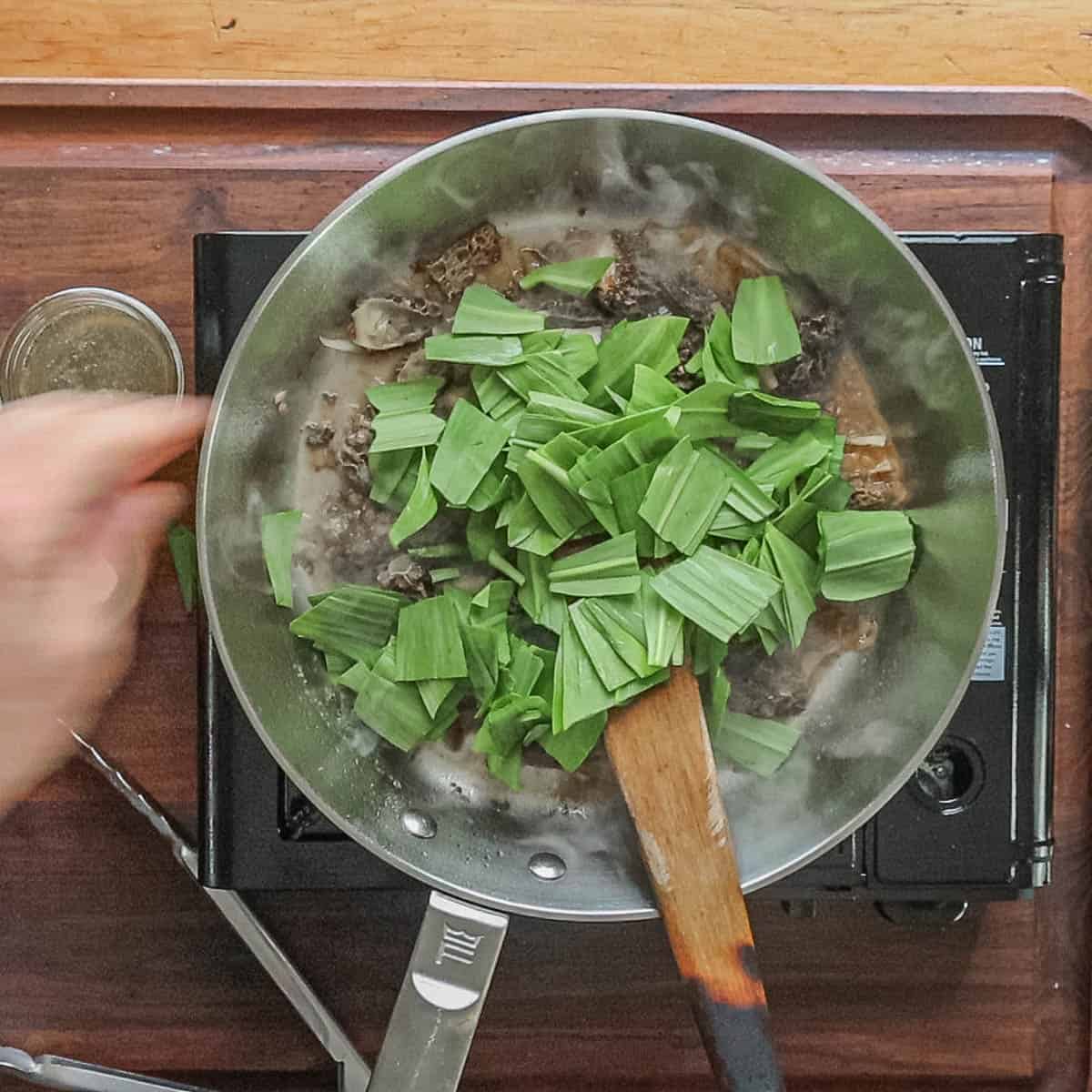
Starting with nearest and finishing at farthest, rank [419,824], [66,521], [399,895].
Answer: [66,521] < [419,824] < [399,895]

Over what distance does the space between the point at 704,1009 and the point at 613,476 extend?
0.28 m

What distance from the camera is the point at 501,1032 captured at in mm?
837

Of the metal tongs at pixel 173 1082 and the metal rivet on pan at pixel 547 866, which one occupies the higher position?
the metal rivet on pan at pixel 547 866

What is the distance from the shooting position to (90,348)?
0.81m

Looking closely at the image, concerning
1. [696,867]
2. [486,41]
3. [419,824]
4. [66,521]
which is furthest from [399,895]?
[486,41]

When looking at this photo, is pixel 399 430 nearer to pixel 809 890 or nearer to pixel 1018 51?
pixel 809 890

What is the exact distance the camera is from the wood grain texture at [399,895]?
2.69 ft

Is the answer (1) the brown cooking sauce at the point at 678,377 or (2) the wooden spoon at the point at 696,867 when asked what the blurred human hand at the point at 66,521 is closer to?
(1) the brown cooking sauce at the point at 678,377

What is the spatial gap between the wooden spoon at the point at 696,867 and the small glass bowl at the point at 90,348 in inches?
14.6

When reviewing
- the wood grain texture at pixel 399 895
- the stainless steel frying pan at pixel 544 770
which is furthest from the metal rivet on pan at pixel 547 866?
the wood grain texture at pixel 399 895

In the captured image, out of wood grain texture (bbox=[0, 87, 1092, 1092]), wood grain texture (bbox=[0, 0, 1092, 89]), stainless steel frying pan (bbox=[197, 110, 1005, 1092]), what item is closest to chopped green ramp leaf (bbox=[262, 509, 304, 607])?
stainless steel frying pan (bbox=[197, 110, 1005, 1092])

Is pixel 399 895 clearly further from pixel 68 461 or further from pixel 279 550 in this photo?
pixel 68 461

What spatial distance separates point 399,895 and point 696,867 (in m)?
0.25

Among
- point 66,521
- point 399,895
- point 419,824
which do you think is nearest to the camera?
point 66,521
